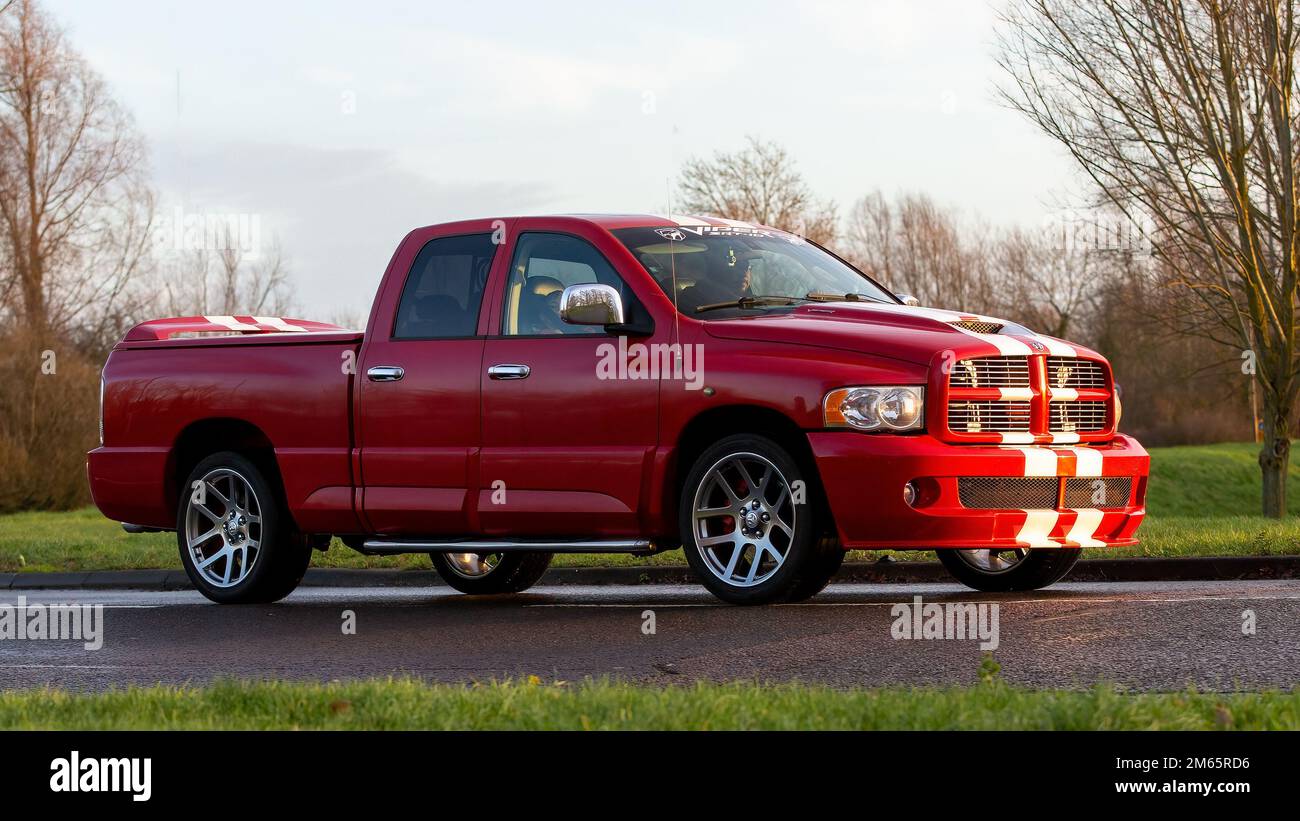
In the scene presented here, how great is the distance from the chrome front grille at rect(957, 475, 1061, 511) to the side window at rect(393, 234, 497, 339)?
9.73ft

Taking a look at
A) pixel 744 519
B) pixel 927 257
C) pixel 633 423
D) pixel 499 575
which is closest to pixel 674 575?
pixel 499 575

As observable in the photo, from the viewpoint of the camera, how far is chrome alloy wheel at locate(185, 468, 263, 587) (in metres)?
10.2

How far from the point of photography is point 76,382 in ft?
111

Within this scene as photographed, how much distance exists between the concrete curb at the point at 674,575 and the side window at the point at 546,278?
3616 mm

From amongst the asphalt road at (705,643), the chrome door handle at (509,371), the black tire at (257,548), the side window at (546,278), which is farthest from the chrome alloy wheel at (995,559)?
the black tire at (257,548)

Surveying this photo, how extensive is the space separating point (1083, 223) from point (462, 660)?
19.0 meters

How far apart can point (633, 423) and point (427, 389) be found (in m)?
1.38

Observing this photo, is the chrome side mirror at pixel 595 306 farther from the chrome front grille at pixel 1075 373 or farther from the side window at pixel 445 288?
the chrome front grille at pixel 1075 373

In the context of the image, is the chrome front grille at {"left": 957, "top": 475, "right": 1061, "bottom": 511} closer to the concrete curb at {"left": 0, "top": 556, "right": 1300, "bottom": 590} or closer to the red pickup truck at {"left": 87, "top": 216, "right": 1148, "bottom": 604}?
the red pickup truck at {"left": 87, "top": 216, "right": 1148, "bottom": 604}

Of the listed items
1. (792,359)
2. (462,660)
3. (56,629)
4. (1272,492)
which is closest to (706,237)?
(792,359)

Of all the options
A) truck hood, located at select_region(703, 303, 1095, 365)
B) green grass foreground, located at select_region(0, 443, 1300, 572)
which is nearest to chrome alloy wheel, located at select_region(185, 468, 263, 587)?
green grass foreground, located at select_region(0, 443, 1300, 572)

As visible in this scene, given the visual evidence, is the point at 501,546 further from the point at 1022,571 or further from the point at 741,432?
the point at 1022,571

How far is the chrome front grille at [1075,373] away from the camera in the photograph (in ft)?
27.5
